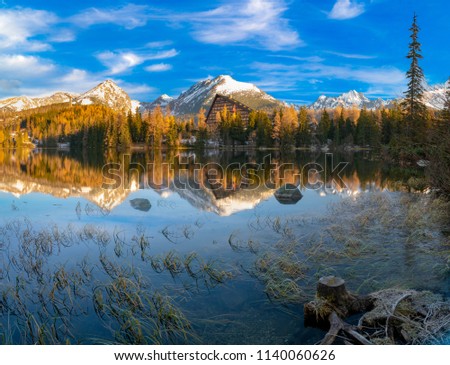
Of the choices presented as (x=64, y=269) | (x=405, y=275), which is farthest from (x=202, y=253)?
(x=405, y=275)

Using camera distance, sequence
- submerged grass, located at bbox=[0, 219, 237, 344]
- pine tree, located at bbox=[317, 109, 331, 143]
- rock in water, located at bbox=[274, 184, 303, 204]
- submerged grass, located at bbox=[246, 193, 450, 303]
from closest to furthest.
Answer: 1. submerged grass, located at bbox=[0, 219, 237, 344]
2. submerged grass, located at bbox=[246, 193, 450, 303]
3. rock in water, located at bbox=[274, 184, 303, 204]
4. pine tree, located at bbox=[317, 109, 331, 143]

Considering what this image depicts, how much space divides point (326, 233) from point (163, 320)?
21.5ft

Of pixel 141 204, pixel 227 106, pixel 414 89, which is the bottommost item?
pixel 141 204

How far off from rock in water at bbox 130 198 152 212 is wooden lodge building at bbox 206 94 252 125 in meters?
93.8

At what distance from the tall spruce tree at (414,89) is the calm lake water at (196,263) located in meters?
26.7

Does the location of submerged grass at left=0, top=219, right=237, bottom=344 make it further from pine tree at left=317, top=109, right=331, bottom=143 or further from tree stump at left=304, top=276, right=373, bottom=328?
pine tree at left=317, top=109, right=331, bottom=143

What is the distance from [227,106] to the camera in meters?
116

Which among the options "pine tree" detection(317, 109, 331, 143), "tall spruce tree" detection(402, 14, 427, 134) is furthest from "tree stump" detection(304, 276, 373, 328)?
"pine tree" detection(317, 109, 331, 143)

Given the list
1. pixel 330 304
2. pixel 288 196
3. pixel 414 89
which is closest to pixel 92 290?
pixel 330 304

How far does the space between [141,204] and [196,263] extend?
8.49 m

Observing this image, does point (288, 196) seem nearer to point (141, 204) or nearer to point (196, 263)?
point (141, 204)

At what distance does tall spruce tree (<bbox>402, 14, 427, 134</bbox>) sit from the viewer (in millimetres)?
39875

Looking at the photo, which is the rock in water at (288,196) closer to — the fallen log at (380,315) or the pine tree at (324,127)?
the fallen log at (380,315)

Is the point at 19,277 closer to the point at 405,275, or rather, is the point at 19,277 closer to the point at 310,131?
the point at 405,275
